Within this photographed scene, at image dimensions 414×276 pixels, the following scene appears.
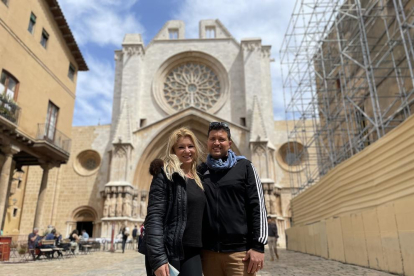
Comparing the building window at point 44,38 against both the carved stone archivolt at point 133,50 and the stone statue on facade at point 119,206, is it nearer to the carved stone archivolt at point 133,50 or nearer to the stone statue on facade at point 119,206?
the stone statue on facade at point 119,206

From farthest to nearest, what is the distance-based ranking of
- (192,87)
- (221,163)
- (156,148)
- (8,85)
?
(192,87) → (156,148) → (8,85) → (221,163)

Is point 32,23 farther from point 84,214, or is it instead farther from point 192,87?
point 84,214

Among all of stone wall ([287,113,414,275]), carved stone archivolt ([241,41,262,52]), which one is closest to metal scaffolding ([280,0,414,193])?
stone wall ([287,113,414,275])

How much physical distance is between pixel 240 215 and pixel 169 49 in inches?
1001

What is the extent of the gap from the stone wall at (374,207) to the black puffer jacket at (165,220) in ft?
16.4

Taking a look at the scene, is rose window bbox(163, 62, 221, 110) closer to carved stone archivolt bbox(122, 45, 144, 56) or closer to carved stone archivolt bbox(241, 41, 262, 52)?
carved stone archivolt bbox(122, 45, 144, 56)

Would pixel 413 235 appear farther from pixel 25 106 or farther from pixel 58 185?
pixel 58 185

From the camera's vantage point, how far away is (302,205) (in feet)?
46.8

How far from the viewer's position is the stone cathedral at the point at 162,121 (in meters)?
21.5

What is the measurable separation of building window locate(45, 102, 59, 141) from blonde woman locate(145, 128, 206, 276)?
45.6ft

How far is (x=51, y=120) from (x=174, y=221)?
1509 cm

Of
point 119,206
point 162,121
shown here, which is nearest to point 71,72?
point 162,121

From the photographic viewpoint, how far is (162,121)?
72.8 feet

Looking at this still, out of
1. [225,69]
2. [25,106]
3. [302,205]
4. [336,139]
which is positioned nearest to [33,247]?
[25,106]
